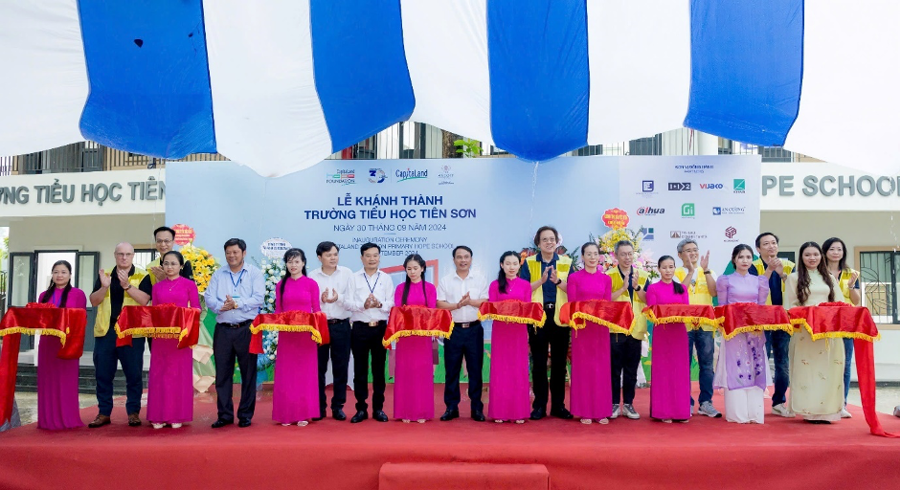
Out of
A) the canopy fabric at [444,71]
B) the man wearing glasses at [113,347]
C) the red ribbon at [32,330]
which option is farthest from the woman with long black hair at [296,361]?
the red ribbon at [32,330]

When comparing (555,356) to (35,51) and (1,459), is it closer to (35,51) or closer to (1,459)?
(1,459)

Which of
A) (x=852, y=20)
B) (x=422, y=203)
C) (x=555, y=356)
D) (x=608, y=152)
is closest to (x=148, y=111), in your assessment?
(x=422, y=203)

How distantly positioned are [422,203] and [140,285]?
2671mm

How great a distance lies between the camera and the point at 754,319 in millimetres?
4543

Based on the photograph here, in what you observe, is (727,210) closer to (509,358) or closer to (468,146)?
(468,146)

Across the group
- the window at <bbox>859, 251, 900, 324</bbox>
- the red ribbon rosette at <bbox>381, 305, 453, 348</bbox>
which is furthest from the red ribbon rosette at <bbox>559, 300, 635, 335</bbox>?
the window at <bbox>859, 251, 900, 324</bbox>

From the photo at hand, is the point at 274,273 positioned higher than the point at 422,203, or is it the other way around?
the point at 422,203

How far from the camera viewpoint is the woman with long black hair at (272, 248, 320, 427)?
15.1 feet

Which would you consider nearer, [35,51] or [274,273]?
[35,51]

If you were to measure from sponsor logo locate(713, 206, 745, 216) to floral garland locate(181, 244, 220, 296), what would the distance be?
15.2 ft

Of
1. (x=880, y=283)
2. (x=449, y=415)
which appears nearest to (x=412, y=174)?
(x=449, y=415)

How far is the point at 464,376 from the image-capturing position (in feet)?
22.6

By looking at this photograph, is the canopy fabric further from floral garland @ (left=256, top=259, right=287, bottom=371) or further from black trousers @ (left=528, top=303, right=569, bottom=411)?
floral garland @ (left=256, top=259, right=287, bottom=371)

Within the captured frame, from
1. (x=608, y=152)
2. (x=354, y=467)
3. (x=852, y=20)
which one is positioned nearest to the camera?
(x=354, y=467)
